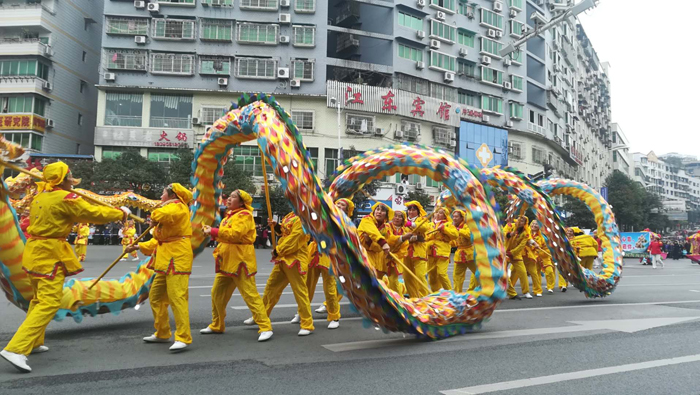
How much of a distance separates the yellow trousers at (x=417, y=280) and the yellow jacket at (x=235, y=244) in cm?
277

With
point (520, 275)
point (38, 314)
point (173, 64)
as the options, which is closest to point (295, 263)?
point (38, 314)

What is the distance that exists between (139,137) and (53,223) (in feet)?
102

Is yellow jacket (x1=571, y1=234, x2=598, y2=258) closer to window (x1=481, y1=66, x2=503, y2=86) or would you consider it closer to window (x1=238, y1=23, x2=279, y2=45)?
window (x1=238, y1=23, x2=279, y2=45)

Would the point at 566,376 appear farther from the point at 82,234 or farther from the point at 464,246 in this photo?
the point at 82,234

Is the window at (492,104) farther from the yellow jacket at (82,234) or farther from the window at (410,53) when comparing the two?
the yellow jacket at (82,234)

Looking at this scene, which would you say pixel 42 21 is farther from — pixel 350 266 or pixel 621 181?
pixel 621 181

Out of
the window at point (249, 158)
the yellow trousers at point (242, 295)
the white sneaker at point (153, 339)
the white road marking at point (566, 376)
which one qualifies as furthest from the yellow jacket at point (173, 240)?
the window at point (249, 158)

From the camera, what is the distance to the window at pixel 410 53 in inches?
1462

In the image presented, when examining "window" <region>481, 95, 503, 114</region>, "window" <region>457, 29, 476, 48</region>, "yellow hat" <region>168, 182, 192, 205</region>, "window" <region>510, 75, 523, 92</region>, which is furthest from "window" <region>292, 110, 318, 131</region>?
"yellow hat" <region>168, 182, 192, 205</region>

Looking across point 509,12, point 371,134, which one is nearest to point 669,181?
point 509,12

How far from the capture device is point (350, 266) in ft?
18.5

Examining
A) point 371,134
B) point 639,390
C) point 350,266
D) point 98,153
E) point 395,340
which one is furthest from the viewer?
point 371,134

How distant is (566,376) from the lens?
15.7ft

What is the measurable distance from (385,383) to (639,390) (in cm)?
208
